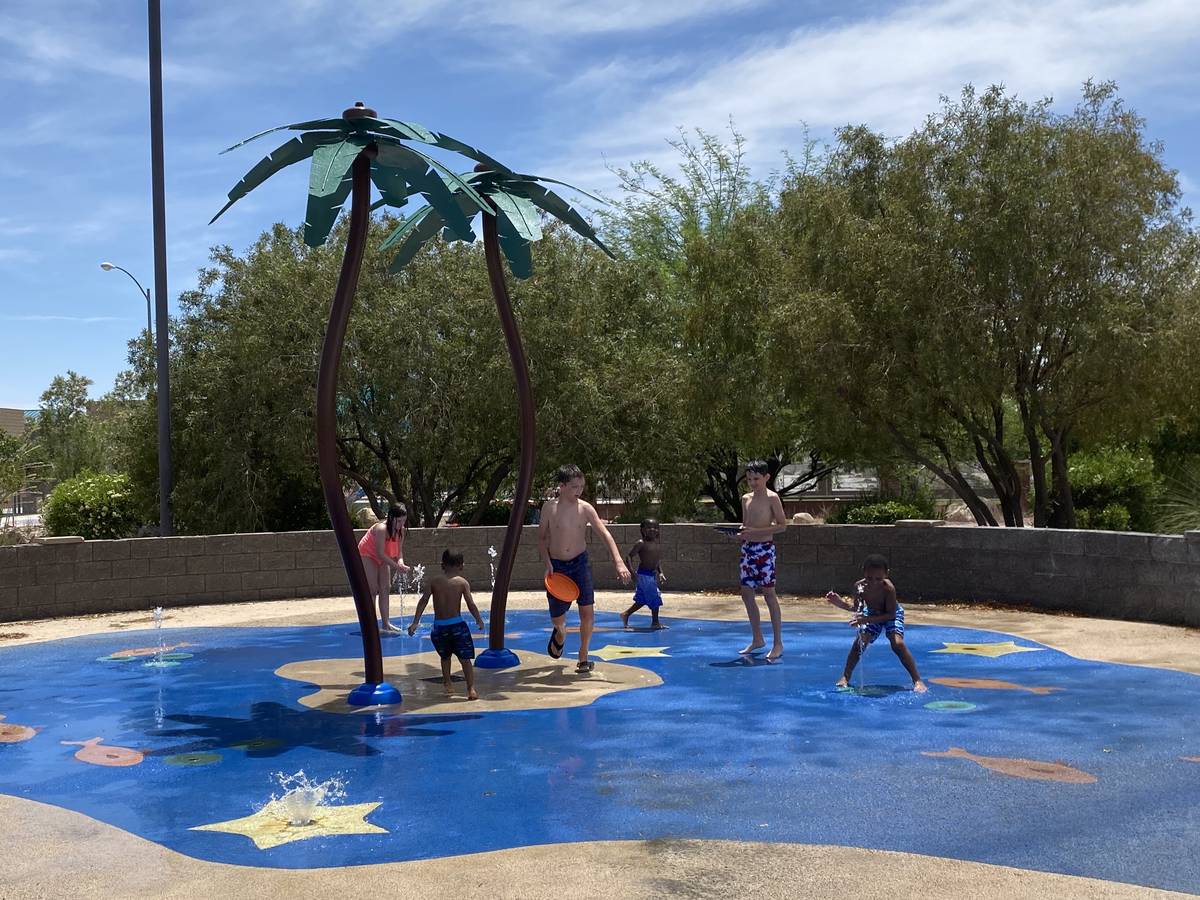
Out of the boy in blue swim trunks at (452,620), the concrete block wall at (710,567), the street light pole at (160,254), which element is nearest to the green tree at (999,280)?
the concrete block wall at (710,567)

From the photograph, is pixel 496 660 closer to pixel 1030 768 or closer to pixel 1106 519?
pixel 1030 768

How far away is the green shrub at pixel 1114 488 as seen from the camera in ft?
72.1

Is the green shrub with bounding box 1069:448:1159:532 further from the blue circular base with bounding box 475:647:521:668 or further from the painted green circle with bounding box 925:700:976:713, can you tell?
the blue circular base with bounding box 475:647:521:668

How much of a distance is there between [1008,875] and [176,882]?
374cm

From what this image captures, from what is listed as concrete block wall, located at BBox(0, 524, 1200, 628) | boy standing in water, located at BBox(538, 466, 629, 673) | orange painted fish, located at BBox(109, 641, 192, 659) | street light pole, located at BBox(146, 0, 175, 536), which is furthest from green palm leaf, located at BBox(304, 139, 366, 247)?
street light pole, located at BBox(146, 0, 175, 536)

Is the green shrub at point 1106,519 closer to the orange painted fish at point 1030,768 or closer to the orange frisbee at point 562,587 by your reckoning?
the orange frisbee at point 562,587

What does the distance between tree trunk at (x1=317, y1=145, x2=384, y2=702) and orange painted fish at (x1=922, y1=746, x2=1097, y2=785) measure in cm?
460

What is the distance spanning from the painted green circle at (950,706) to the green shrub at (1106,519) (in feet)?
45.4

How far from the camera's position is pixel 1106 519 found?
858 inches

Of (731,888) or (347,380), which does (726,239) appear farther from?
(731,888)

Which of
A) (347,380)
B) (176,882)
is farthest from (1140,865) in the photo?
(347,380)

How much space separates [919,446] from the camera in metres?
18.9

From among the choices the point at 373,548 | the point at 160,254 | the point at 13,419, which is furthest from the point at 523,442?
the point at 13,419

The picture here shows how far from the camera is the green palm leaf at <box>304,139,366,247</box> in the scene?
8945 mm
